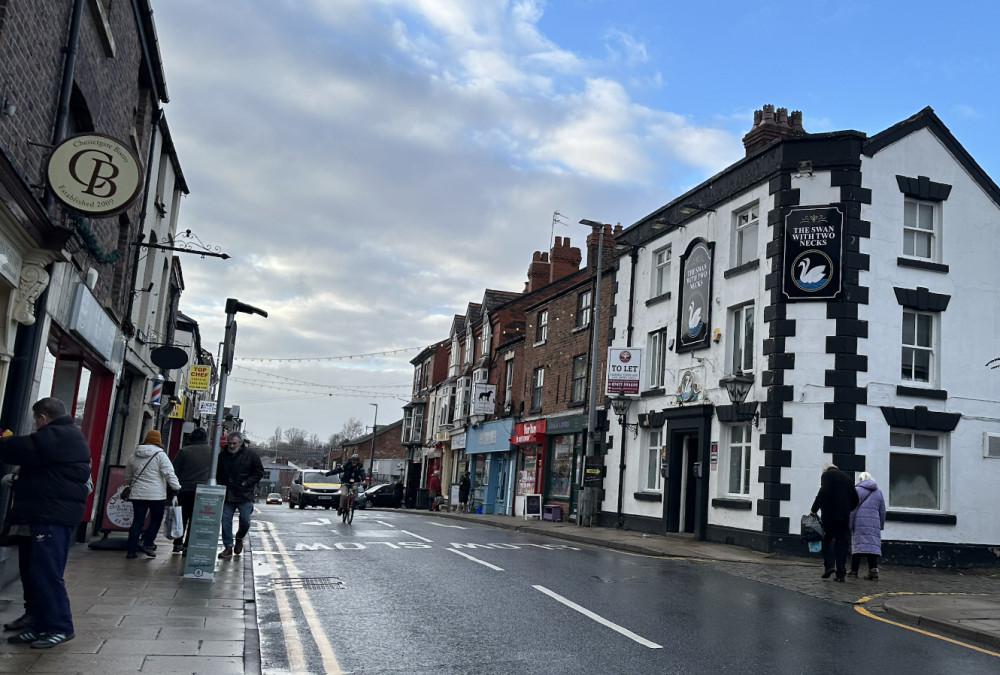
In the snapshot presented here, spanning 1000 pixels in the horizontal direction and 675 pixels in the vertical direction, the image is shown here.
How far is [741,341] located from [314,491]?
73.2 ft

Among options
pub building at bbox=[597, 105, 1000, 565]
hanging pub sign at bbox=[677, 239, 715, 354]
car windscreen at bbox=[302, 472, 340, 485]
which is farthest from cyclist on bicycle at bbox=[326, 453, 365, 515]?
car windscreen at bbox=[302, 472, 340, 485]

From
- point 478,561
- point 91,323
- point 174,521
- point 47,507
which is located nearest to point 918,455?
point 478,561

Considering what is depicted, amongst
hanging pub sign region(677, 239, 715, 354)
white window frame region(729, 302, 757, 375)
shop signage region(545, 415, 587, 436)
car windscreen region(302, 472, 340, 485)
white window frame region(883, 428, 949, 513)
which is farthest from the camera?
car windscreen region(302, 472, 340, 485)

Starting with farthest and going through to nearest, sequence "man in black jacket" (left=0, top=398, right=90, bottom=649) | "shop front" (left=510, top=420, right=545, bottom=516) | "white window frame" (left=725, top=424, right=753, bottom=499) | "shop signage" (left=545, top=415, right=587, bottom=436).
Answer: "shop front" (left=510, top=420, right=545, bottom=516), "shop signage" (left=545, top=415, right=587, bottom=436), "white window frame" (left=725, top=424, right=753, bottom=499), "man in black jacket" (left=0, top=398, right=90, bottom=649)

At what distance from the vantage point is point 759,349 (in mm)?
19797

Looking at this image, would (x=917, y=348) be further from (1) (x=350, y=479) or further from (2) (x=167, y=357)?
(2) (x=167, y=357)

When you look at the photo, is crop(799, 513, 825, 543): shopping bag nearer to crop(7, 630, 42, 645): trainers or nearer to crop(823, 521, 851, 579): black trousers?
crop(823, 521, 851, 579): black trousers

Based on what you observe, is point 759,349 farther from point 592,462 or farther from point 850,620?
point 850,620

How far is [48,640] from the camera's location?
6.30m

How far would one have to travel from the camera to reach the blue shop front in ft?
125

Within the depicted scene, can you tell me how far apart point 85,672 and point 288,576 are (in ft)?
18.9

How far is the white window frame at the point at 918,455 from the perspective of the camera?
18797 millimetres

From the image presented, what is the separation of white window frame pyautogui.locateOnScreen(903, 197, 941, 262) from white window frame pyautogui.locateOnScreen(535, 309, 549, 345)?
647 inches

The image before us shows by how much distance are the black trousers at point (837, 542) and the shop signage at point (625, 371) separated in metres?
10.8
